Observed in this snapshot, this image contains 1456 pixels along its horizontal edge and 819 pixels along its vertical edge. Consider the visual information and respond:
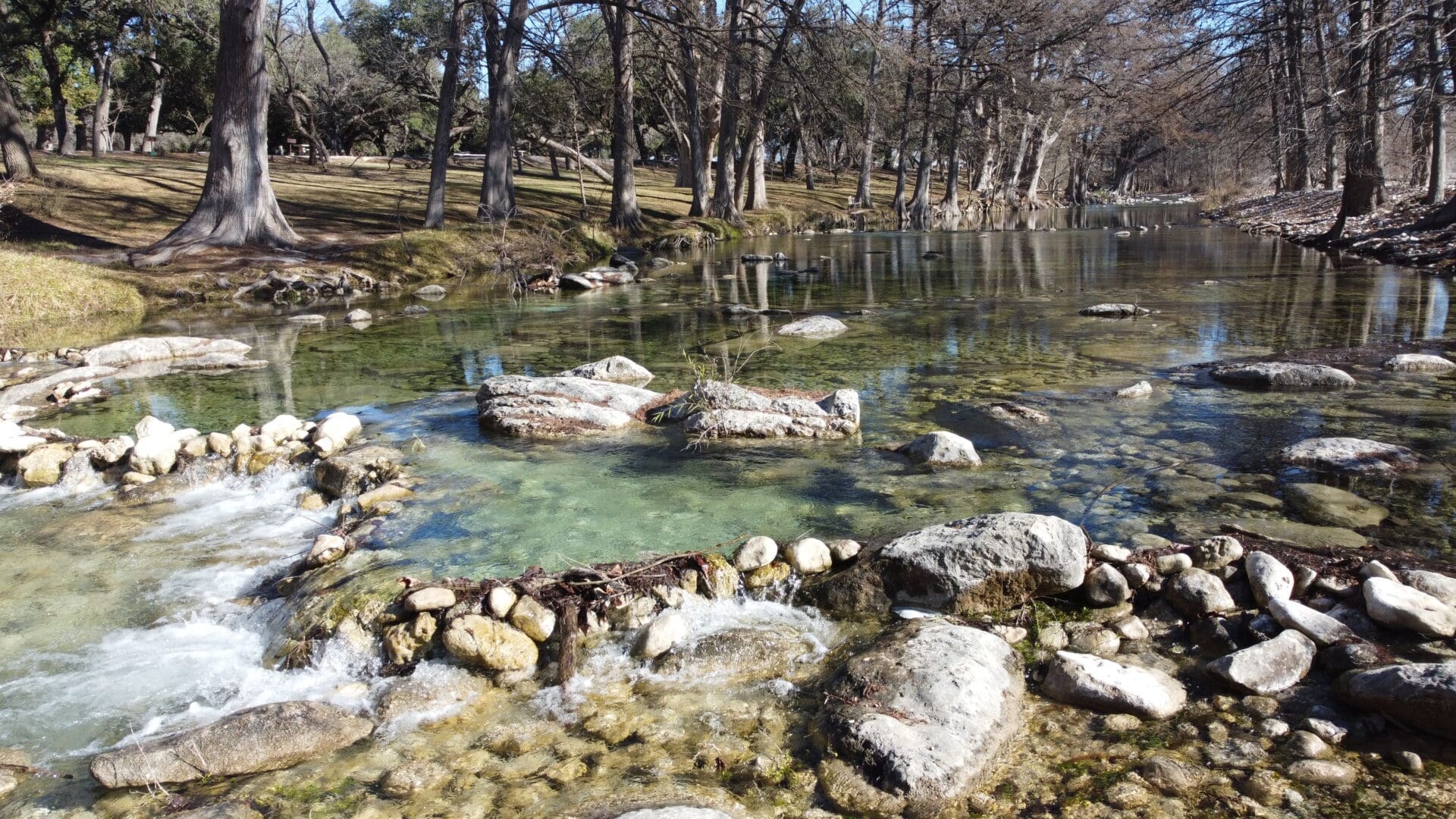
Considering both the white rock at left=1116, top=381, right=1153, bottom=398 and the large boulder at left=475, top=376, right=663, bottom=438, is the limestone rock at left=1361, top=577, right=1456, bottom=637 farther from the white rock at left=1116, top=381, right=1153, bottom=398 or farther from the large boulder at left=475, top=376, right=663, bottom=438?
the large boulder at left=475, top=376, right=663, bottom=438

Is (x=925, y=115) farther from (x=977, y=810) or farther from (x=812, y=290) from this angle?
(x=977, y=810)

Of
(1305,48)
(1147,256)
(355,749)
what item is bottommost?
(355,749)

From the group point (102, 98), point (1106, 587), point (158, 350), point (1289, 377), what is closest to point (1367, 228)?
point (1289, 377)

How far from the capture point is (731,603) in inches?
179

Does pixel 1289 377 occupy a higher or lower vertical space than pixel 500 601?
higher

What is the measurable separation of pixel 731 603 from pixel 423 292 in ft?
46.2

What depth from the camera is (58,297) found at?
563 inches

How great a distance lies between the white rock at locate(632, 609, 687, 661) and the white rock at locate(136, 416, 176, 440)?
4634 millimetres

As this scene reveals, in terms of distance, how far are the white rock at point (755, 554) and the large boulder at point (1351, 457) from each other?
343 cm

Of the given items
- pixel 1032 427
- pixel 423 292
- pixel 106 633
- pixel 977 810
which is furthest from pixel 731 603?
pixel 423 292

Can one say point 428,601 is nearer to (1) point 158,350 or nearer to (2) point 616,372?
(2) point 616,372

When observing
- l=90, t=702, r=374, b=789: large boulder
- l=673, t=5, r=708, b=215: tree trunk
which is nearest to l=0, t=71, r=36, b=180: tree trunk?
l=673, t=5, r=708, b=215: tree trunk

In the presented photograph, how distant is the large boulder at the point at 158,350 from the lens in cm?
1059

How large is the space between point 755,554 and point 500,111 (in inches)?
740
